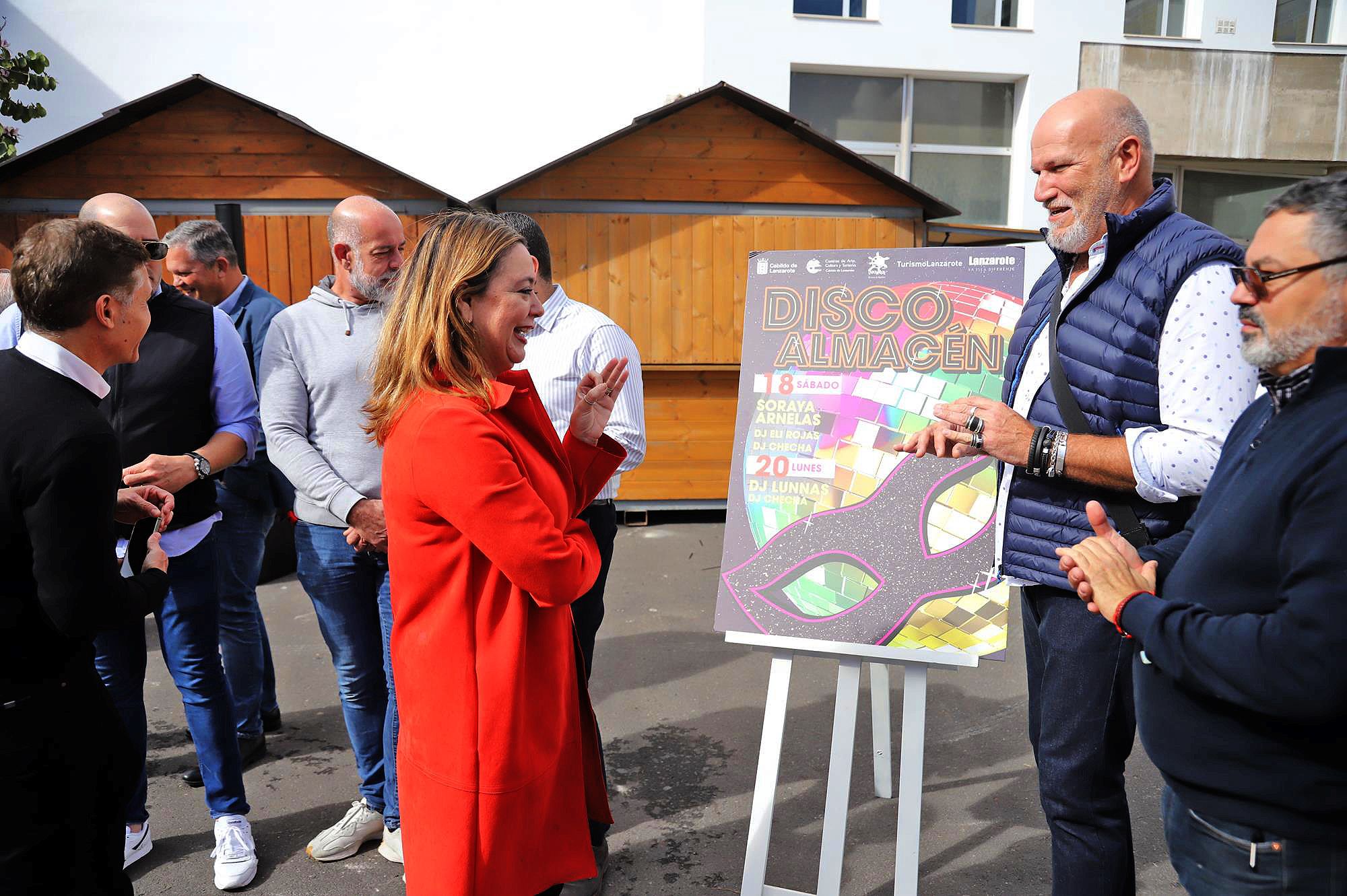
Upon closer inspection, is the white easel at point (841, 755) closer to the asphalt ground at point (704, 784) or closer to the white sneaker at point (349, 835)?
the asphalt ground at point (704, 784)

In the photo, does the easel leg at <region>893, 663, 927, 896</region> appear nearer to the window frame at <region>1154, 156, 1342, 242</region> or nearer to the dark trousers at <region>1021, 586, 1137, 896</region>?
the dark trousers at <region>1021, 586, 1137, 896</region>

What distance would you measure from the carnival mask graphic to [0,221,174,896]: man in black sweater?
160cm

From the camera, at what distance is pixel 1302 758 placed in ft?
4.19

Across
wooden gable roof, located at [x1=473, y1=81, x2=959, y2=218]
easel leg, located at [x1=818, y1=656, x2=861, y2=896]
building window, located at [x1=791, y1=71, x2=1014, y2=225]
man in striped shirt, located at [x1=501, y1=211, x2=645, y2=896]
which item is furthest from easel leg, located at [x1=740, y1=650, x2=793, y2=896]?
building window, located at [x1=791, y1=71, x2=1014, y2=225]

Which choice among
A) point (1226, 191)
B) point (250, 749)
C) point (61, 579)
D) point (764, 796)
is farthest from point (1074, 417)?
point (1226, 191)

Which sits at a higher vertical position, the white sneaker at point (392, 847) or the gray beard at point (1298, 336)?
the gray beard at point (1298, 336)

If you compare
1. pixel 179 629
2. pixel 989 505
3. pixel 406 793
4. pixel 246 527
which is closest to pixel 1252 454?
pixel 989 505

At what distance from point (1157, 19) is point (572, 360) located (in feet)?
36.7

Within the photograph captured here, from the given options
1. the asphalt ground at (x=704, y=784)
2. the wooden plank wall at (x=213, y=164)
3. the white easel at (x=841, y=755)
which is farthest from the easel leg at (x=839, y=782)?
the wooden plank wall at (x=213, y=164)

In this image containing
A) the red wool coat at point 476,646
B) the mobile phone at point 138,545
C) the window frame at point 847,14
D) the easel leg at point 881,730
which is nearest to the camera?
the red wool coat at point 476,646

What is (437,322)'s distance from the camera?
68.4 inches

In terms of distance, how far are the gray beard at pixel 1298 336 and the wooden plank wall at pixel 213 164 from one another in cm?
623

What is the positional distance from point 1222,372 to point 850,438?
1064 millimetres

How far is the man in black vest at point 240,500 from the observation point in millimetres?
3510
